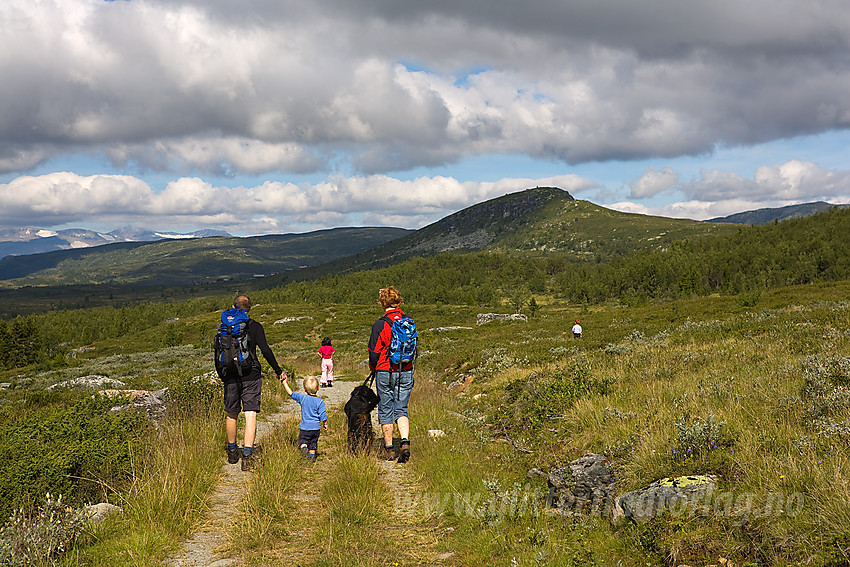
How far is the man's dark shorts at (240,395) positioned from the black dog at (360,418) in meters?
1.67

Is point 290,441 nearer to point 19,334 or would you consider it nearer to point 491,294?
point 19,334

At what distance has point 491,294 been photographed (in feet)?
499

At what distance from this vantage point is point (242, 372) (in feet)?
25.2

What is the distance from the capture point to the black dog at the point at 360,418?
27.1 feet

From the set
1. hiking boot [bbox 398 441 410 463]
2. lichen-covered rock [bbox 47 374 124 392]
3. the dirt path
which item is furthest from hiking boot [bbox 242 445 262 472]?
lichen-covered rock [bbox 47 374 124 392]

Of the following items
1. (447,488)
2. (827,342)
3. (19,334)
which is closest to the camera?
(447,488)

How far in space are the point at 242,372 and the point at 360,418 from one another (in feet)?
7.51

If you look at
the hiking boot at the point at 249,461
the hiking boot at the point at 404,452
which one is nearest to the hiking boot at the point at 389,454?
the hiking boot at the point at 404,452

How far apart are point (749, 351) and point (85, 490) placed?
13453mm

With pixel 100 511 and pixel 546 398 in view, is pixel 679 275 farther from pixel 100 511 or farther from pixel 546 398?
pixel 100 511

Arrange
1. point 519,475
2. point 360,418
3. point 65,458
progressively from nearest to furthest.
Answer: point 65,458
point 519,475
point 360,418

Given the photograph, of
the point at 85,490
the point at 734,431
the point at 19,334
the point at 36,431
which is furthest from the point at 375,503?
the point at 19,334

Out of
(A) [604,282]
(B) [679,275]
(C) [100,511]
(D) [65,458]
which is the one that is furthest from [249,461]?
(A) [604,282]

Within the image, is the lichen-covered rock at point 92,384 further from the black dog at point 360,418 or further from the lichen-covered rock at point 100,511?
the lichen-covered rock at point 100,511
